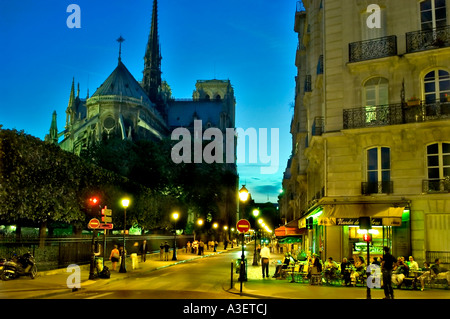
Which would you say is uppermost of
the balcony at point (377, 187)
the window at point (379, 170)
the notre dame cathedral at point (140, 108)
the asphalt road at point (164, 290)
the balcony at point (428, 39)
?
the notre dame cathedral at point (140, 108)

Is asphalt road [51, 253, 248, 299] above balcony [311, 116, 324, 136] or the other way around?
the other way around

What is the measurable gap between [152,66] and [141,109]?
3705 centimetres

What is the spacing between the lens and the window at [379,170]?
23.1 m

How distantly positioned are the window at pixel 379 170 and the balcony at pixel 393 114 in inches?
53.5

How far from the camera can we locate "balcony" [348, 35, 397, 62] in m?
23.3

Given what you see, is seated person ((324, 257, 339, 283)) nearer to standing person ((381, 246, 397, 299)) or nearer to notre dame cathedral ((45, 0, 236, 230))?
standing person ((381, 246, 397, 299))

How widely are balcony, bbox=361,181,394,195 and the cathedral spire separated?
126 metres

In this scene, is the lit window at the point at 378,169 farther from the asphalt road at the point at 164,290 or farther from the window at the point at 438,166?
the asphalt road at the point at 164,290

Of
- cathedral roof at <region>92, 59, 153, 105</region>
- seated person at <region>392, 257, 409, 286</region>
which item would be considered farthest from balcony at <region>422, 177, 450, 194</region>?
cathedral roof at <region>92, 59, 153, 105</region>

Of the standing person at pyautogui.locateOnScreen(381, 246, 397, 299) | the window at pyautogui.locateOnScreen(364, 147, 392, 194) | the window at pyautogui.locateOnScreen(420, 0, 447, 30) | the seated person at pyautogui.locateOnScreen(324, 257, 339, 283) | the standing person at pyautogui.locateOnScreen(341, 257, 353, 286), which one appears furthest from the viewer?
the window at pyautogui.locateOnScreen(364, 147, 392, 194)

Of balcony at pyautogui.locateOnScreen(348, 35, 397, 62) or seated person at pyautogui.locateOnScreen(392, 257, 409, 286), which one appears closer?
seated person at pyautogui.locateOnScreen(392, 257, 409, 286)

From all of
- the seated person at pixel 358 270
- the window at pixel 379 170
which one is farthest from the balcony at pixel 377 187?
the seated person at pixel 358 270

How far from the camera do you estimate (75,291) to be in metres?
19.1
